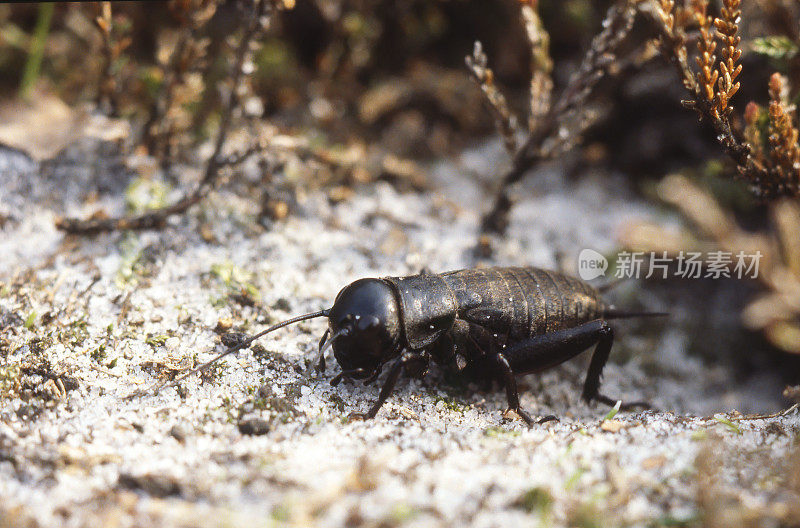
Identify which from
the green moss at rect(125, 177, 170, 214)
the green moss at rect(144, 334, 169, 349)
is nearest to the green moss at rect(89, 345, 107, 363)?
the green moss at rect(144, 334, 169, 349)

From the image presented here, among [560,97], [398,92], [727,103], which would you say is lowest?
[727,103]

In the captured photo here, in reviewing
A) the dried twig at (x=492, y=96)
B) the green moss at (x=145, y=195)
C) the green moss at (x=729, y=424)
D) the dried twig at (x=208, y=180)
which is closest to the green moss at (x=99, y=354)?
the dried twig at (x=208, y=180)

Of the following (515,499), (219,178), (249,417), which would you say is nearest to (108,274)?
(219,178)

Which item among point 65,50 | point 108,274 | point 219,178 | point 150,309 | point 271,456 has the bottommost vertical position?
point 271,456

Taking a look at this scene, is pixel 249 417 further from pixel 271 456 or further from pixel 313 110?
pixel 313 110

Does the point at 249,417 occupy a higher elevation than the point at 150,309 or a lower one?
lower

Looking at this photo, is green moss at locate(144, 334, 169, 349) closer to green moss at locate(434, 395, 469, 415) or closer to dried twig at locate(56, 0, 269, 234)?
dried twig at locate(56, 0, 269, 234)

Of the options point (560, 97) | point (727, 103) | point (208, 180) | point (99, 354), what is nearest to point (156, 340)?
point (99, 354)

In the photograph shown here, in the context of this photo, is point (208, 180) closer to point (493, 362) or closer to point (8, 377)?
point (8, 377)

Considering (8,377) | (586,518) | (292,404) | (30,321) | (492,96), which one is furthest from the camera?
(492,96)
